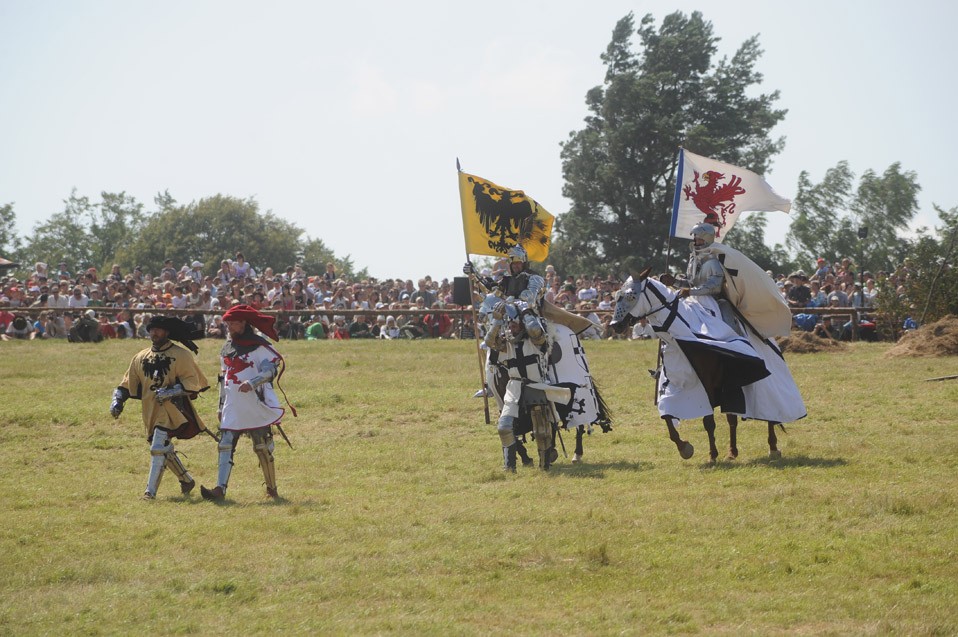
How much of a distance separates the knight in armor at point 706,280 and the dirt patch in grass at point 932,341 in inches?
435

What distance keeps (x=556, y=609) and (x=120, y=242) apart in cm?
8232

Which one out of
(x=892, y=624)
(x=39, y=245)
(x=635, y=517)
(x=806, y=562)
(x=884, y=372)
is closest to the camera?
(x=892, y=624)

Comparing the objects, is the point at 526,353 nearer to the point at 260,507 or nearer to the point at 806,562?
the point at 260,507

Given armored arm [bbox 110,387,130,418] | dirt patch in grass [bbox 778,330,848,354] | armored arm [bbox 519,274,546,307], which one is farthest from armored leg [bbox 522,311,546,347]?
dirt patch in grass [bbox 778,330,848,354]

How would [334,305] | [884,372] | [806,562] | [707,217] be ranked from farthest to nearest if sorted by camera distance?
[334,305], [884,372], [707,217], [806,562]

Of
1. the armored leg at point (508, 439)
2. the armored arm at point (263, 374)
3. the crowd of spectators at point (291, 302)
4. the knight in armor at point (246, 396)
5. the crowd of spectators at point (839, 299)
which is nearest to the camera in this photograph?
the armored arm at point (263, 374)

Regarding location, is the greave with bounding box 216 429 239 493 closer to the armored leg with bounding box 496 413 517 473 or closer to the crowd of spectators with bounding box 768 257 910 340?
the armored leg with bounding box 496 413 517 473

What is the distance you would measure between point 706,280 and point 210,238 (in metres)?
62.4

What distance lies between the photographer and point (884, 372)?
21531 mm

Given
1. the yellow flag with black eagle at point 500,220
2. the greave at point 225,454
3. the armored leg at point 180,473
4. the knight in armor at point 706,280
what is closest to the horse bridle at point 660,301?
the knight in armor at point 706,280

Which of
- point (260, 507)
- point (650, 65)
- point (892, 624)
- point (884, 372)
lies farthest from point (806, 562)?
point (650, 65)

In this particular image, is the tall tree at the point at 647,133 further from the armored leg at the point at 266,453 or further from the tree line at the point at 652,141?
the armored leg at the point at 266,453

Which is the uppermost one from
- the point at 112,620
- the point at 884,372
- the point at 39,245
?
the point at 39,245

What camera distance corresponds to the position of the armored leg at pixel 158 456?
42.1 feet
